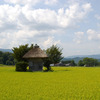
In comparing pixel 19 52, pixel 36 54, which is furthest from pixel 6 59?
pixel 36 54

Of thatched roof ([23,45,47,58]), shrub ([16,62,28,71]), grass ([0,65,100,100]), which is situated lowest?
grass ([0,65,100,100])

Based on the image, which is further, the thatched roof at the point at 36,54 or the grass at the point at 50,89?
the thatched roof at the point at 36,54

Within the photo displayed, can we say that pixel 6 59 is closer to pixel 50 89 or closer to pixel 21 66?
pixel 21 66

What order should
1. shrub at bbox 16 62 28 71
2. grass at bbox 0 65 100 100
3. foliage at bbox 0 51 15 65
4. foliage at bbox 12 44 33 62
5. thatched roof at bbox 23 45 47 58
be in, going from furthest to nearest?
1. foliage at bbox 0 51 15 65
2. foliage at bbox 12 44 33 62
3. thatched roof at bbox 23 45 47 58
4. shrub at bbox 16 62 28 71
5. grass at bbox 0 65 100 100

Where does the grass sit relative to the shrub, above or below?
below

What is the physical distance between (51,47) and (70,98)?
43.8 m

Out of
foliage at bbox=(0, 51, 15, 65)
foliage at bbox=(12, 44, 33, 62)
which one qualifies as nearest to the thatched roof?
foliage at bbox=(12, 44, 33, 62)

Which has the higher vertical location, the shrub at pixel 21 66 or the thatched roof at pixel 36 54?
the thatched roof at pixel 36 54

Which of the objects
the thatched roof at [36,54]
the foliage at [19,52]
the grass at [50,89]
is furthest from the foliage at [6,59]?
the grass at [50,89]

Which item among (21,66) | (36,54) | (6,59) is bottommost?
(21,66)

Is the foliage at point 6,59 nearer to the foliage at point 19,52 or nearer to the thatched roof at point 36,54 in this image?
the foliage at point 19,52

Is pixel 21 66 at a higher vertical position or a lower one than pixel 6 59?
lower

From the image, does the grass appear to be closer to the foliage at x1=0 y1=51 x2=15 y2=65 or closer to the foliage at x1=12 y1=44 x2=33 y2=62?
the foliage at x1=12 y1=44 x2=33 y2=62

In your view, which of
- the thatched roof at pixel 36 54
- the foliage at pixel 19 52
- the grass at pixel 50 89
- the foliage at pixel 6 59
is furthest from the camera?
the foliage at pixel 6 59
